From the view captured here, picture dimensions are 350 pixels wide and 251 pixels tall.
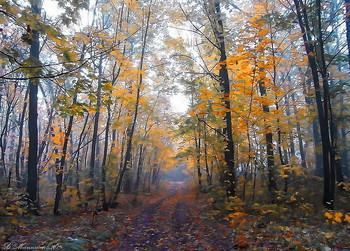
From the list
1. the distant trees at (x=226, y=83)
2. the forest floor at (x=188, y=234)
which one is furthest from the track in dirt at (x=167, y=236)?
the distant trees at (x=226, y=83)

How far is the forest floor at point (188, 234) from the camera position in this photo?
4918 mm

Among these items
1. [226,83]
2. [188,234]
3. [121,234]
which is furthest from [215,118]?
[121,234]

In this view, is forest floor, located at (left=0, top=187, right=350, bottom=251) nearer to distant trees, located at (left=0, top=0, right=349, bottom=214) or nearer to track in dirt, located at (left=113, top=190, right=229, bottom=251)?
track in dirt, located at (left=113, top=190, right=229, bottom=251)

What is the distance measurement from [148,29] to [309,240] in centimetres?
1175

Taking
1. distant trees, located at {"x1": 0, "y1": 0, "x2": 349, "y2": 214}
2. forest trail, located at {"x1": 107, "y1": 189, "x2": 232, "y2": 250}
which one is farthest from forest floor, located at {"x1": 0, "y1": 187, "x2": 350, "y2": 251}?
distant trees, located at {"x1": 0, "y1": 0, "x2": 349, "y2": 214}

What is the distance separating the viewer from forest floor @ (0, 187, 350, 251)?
4.92 m

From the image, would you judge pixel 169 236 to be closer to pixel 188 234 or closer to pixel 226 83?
pixel 188 234

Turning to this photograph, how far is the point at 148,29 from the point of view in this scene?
12430 millimetres

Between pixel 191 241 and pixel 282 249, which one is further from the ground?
pixel 282 249

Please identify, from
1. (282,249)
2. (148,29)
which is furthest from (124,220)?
(148,29)

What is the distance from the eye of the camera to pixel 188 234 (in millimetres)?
7387

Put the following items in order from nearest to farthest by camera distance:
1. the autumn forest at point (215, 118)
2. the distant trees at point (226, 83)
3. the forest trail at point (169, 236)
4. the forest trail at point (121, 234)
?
the autumn forest at point (215, 118) → the forest trail at point (121, 234) → the forest trail at point (169, 236) → the distant trees at point (226, 83)

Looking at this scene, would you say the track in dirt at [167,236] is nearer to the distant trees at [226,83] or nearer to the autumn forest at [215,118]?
the autumn forest at [215,118]

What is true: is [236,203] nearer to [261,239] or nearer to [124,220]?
[261,239]
